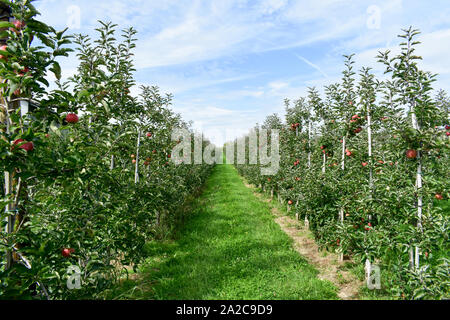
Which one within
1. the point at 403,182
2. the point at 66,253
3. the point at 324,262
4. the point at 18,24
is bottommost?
the point at 324,262

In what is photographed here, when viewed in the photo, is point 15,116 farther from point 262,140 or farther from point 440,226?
point 262,140

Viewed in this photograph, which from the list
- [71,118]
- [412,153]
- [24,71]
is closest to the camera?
[24,71]

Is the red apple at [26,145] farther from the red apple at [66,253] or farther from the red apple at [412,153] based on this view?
the red apple at [412,153]

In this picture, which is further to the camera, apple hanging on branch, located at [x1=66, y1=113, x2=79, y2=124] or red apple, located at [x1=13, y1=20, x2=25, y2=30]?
apple hanging on branch, located at [x1=66, y1=113, x2=79, y2=124]

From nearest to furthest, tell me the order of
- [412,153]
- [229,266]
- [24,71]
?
[24,71] → [412,153] → [229,266]

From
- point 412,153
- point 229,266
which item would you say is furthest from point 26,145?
point 229,266

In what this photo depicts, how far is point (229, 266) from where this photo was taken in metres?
4.74

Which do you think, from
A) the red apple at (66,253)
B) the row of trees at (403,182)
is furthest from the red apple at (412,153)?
the red apple at (66,253)

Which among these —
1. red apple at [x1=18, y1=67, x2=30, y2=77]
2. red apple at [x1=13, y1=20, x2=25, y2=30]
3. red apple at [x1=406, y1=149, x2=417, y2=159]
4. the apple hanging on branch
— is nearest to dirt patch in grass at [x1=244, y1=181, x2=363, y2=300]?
red apple at [x1=406, y1=149, x2=417, y2=159]

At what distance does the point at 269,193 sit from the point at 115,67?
986 cm

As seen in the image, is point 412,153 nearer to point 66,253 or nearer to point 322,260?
point 322,260

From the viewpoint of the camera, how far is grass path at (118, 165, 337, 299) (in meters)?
3.84

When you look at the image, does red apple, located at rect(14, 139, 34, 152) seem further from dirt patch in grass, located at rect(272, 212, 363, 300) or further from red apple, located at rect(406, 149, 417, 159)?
dirt patch in grass, located at rect(272, 212, 363, 300)
